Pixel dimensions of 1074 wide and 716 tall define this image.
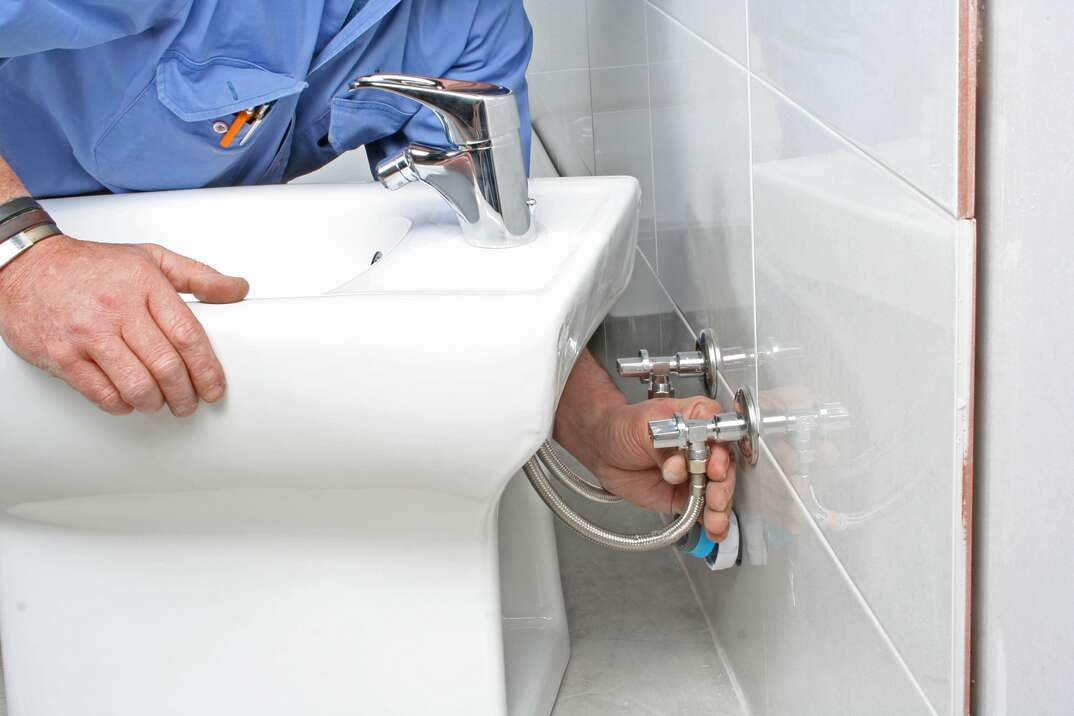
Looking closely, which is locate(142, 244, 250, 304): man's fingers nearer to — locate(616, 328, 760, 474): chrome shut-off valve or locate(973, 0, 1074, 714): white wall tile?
locate(616, 328, 760, 474): chrome shut-off valve

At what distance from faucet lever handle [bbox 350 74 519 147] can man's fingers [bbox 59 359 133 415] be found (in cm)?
22

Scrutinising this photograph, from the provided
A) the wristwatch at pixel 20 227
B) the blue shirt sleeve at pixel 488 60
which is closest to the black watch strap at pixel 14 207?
the wristwatch at pixel 20 227

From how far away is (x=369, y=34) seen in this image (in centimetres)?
91

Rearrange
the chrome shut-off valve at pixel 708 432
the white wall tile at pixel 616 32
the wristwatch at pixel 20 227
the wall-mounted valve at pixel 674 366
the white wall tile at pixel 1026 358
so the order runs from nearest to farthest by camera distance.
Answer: the white wall tile at pixel 1026 358 → the wristwatch at pixel 20 227 → the chrome shut-off valve at pixel 708 432 → the wall-mounted valve at pixel 674 366 → the white wall tile at pixel 616 32

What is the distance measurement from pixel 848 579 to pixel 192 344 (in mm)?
362

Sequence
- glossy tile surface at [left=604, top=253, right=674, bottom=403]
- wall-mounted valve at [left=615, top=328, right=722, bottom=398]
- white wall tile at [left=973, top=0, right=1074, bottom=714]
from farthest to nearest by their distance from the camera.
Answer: glossy tile surface at [left=604, top=253, right=674, bottom=403] < wall-mounted valve at [left=615, top=328, right=722, bottom=398] < white wall tile at [left=973, top=0, right=1074, bottom=714]

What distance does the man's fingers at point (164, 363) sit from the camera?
23.3 inches

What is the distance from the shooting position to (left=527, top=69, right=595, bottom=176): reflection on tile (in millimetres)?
1353

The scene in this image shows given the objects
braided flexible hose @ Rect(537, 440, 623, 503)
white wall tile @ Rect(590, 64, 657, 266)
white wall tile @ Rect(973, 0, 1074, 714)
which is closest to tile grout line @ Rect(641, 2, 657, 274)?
white wall tile @ Rect(590, 64, 657, 266)

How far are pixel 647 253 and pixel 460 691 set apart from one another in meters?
0.54

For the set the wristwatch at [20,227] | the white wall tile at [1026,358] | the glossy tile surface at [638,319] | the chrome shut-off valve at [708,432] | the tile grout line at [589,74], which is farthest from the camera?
the tile grout line at [589,74]

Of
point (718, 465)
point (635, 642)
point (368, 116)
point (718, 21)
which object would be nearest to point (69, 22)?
point (368, 116)

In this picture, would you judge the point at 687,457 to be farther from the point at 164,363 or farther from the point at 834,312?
the point at 164,363

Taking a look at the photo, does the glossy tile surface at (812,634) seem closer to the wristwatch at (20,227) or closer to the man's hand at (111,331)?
the man's hand at (111,331)
